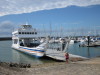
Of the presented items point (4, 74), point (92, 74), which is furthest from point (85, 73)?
point (4, 74)

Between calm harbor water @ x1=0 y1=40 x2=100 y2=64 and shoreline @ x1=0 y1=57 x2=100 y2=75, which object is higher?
shoreline @ x1=0 y1=57 x2=100 y2=75

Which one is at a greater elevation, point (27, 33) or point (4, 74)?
point (27, 33)

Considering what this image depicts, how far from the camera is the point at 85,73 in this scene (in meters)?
12.3

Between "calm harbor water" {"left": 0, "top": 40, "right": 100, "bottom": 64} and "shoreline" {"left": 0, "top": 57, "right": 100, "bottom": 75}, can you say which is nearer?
"shoreline" {"left": 0, "top": 57, "right": 100, "bottom": 75}

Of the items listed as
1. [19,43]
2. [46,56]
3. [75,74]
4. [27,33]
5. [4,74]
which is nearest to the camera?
[4,74]

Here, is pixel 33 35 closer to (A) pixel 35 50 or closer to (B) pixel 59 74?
(A) pixel 35 50

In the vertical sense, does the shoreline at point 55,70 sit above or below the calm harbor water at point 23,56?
above

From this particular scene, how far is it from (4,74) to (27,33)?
31.1 metres

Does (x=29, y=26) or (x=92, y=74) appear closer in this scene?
(x=92, y=74)

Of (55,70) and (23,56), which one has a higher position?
(55,70)

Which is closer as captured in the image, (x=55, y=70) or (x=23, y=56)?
(x=55, y=70)

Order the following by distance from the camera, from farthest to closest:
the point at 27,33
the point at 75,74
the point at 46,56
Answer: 1. the point at 27,33
2. the point at 46,56
3. the point at 75,74

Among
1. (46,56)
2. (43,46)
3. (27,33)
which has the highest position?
(27,33)

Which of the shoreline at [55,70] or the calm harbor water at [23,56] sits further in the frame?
the calm harbor water at [23,56]
